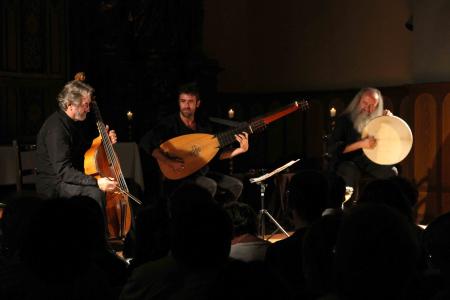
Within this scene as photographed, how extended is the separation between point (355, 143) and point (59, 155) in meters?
3.04

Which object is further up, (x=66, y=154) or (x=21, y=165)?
(x=66, y=154)

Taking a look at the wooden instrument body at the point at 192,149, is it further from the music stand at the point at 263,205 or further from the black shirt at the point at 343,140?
the black shirt at the point at 343,140

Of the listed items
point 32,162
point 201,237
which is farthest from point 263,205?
point 201,237

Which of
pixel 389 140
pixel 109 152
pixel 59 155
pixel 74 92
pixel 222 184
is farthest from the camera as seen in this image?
pixel 389 140

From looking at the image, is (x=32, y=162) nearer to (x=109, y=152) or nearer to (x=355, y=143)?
(x=109, y=152)

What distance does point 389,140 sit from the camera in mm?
7152

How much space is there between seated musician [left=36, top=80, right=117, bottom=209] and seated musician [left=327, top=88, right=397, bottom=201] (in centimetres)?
262

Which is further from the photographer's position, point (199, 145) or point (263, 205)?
point (199, 145)

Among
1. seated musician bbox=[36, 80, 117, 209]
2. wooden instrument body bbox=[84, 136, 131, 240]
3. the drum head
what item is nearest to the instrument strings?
wooden instrument body bbox=[84, 136, 131, 240]

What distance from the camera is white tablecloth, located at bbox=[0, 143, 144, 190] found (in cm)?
671

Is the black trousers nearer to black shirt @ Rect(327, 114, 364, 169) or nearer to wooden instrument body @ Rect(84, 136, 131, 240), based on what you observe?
wooden instrument body @ Rect(84, 136, 131, 240)

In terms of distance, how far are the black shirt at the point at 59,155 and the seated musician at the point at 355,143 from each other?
8.93 ft

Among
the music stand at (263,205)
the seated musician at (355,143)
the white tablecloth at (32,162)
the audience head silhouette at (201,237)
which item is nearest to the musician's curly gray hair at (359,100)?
the seated musician at (355,143)

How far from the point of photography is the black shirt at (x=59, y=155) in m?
5.50
